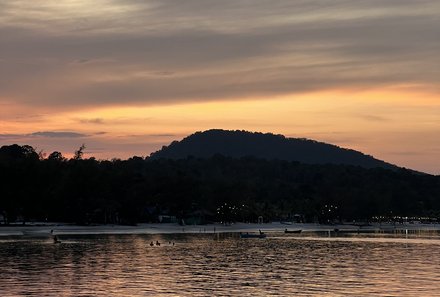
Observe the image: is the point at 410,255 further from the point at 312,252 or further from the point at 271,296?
the point at 271,296

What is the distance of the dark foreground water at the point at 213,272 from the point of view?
197ft

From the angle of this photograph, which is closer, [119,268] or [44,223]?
[119,268]

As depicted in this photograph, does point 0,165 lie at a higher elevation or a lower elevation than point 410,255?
higher

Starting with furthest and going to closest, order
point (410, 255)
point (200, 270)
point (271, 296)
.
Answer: point (410, 255) < point (200, 270) < point (271, 296)

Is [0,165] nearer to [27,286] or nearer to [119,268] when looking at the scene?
[119,268]

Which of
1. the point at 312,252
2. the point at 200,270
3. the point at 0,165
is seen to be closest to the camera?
the point at 200,270

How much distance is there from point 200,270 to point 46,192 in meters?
113

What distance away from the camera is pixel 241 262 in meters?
90.7

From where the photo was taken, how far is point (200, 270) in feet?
258

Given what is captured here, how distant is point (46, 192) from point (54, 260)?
315ft

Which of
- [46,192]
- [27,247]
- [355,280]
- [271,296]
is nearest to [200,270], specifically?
[355,280]

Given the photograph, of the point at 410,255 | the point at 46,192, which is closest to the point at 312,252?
the point at 410,255

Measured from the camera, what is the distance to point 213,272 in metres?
76.4

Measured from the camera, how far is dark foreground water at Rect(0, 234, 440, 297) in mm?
60031
